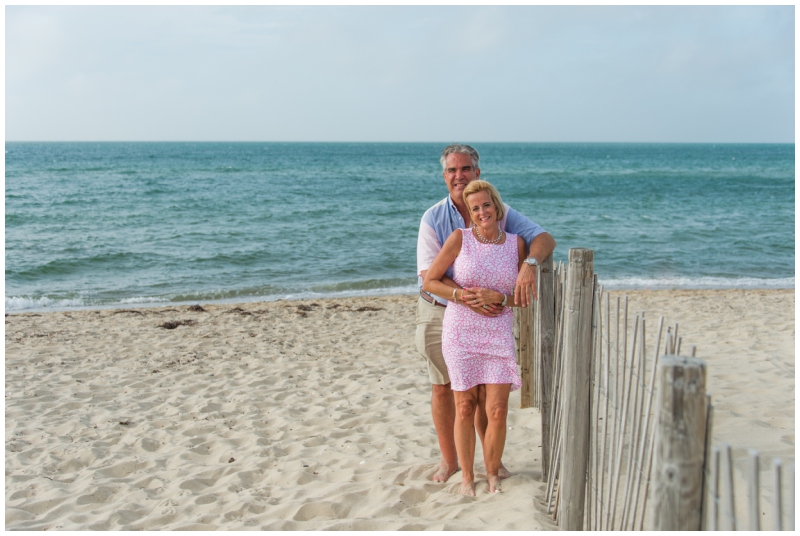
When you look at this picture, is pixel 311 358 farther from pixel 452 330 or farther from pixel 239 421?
pixel 452 330

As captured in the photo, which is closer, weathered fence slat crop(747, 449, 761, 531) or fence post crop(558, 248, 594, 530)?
weathered fence slat crop(747, 449, 761, 531)

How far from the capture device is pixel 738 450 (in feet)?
13.2

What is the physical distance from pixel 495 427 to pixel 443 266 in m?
0.93

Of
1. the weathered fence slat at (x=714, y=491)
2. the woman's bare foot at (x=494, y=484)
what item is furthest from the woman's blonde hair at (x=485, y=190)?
the weathered fence slat at (x=714, y=491)

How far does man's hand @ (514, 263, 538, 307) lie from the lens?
333 centimetres

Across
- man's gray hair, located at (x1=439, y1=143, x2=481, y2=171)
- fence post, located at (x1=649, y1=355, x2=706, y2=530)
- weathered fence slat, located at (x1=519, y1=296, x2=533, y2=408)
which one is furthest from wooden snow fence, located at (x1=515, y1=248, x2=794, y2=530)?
weathered fence slat, located at (x1=519, y1=296, x2=533, y2=408)

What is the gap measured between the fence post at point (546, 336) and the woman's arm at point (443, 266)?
0.58m

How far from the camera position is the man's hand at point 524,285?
3330mm

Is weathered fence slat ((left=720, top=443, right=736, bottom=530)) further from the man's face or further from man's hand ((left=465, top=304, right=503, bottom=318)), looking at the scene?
the man's face

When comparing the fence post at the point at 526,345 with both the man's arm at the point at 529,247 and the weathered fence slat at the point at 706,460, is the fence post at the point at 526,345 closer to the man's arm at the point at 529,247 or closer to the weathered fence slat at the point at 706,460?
the man's arm at the point at 529,247

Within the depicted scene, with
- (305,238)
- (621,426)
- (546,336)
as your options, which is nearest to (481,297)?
(546,336)

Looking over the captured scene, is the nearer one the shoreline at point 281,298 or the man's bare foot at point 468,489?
the man's bare foot at point 468,489

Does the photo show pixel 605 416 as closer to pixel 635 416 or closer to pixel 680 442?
pixel 635 416

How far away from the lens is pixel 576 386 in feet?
10.1
